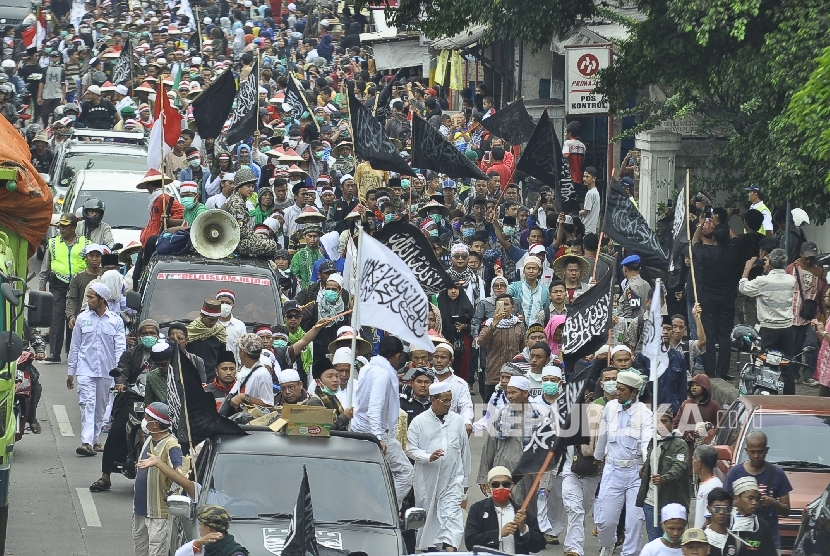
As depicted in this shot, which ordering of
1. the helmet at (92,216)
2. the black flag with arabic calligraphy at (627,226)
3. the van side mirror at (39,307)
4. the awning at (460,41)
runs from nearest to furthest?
the van side mirror at (39,307)
the black flag with arabic calligraphy at (627,226)
the helmet at (92,216)
the awning at (460,41)

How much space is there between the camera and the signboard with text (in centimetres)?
2328

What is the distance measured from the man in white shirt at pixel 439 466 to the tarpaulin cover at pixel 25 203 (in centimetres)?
338

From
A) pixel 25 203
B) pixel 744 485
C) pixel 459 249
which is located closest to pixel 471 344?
pixel 459 249

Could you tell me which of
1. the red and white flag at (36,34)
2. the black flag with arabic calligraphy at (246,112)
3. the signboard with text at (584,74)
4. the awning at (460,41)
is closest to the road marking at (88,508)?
the signboard with text at (584,74)

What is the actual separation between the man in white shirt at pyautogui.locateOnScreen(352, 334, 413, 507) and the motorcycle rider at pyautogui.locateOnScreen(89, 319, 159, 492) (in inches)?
113

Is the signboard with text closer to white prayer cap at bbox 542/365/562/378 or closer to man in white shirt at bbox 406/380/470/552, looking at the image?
white prayer cap at bbox 542/365/562/378

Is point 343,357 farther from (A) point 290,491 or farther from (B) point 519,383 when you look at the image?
(A) point 290,491

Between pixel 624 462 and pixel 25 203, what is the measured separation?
5.02 m

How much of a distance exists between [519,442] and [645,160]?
1096cm

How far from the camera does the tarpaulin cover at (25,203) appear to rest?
1359 centimetres

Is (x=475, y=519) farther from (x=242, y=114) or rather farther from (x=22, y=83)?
(x=22, y=83)

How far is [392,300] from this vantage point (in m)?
13.7

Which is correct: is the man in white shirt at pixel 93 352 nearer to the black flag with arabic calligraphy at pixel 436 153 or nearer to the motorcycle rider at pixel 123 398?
the motorcycle rider at pixel 123 398

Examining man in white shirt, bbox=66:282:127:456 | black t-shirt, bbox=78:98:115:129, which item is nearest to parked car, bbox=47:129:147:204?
black t-shirt, bbox=78:98:115:129
